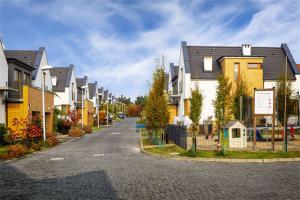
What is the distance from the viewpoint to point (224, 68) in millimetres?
35031

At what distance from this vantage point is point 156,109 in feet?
67.4

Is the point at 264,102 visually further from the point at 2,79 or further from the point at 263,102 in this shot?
the point at 2,79

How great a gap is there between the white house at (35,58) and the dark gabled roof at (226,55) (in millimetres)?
15877

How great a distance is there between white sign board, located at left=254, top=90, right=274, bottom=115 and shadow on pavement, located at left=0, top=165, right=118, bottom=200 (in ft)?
33.7

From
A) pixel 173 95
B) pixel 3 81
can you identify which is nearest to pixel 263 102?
pixel 3 81

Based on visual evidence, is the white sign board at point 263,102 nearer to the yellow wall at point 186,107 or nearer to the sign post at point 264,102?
the sign post at point 264,102

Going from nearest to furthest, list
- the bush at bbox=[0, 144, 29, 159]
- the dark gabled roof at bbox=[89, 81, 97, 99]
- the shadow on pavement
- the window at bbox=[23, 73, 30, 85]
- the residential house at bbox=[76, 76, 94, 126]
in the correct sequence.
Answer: the shadow on pavement < the bush at bbox=[0, 144, 29, 159] < the window at bbox=[23, 73, 30, 85] < the residential house at bbox=[76, 76, 94, 126] < the dark gabled roof at bbox=[89, 81, 97, 99]

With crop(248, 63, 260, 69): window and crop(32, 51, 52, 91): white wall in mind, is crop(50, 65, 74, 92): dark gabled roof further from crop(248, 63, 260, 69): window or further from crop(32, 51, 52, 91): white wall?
crop(248, 63, 260, 69): window

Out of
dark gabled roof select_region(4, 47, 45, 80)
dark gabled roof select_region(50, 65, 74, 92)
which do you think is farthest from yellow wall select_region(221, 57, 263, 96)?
dark gabled roof select_region(50, 65, 74, 92)

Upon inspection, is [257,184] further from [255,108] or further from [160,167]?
[255,108]

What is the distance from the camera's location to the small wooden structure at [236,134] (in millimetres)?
A: 18516

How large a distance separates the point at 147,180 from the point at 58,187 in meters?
2.58

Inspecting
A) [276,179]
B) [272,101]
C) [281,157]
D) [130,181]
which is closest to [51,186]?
[130,181]

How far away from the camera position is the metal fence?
60.5 feet
